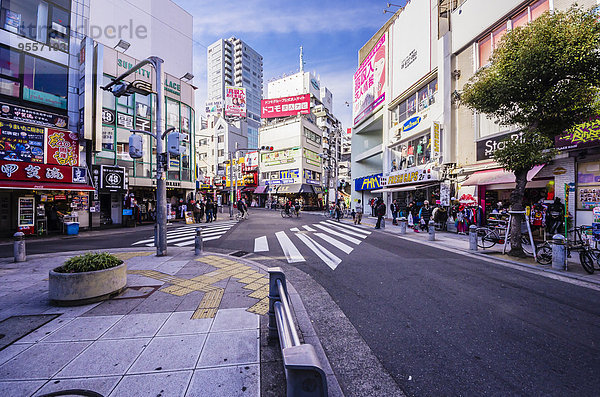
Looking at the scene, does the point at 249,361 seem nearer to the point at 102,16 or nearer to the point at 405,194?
the point at 405,194

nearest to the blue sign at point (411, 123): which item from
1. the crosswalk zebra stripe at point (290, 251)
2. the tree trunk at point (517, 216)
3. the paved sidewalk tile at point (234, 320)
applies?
the tree trunk at point (517, 216)

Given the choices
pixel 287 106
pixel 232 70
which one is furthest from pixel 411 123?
pixel 232 70

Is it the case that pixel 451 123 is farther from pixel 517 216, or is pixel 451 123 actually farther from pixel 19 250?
pixel 19 250

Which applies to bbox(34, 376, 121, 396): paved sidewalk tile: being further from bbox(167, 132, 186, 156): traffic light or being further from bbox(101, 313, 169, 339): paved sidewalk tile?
bbox(167, 132, 186, 156): traffic light

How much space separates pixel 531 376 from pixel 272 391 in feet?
9.16

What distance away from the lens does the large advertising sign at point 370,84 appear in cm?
2530

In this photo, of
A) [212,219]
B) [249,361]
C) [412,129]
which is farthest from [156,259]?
[412,129]

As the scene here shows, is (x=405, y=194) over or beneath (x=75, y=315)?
over

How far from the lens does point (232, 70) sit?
92.2 metres

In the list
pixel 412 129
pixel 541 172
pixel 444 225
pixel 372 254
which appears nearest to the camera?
pixel 372 254

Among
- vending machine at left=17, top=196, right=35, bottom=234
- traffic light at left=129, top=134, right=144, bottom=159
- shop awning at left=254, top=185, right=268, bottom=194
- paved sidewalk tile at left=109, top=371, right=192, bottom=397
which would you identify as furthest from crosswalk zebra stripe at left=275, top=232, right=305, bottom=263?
shop awning at left=254, top=185, right=268, bottom=194

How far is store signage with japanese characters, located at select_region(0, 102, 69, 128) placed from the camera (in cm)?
1220

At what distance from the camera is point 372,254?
8.46 m

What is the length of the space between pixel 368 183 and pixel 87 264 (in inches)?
1063
